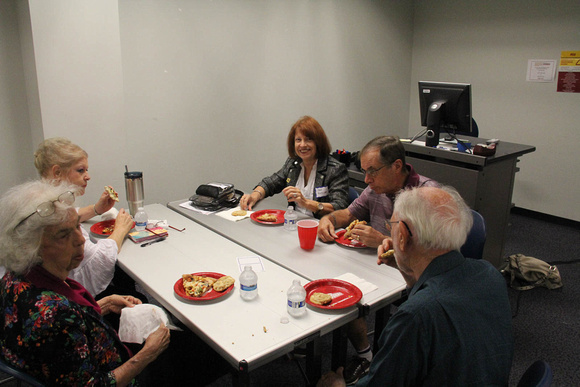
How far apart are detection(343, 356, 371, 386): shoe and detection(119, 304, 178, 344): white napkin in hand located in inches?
40.1

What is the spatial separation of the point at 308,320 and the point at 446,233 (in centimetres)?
61

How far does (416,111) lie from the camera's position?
5930 millimetres

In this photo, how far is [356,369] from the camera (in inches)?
87.1

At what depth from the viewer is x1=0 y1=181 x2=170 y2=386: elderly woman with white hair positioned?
1.24m

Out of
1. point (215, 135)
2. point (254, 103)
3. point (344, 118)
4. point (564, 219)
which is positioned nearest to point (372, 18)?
point (344, 118)

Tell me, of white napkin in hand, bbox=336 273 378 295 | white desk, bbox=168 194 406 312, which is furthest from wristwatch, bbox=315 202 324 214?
white napkin in hand, bbox=336 273 378 295

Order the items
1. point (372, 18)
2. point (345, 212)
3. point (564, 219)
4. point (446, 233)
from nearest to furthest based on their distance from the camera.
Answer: point (446, 233)
point (345, 212)
point (564, 219)
point (372, 18)

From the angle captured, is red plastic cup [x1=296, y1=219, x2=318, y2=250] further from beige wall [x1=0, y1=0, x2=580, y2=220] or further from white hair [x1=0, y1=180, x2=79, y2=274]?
beige wall [x1=0, y1=0, x2=580, y2=220]

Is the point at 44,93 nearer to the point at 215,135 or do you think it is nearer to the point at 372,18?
the point at 215,135

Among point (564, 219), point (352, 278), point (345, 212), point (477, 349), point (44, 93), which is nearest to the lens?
point (477, 349)

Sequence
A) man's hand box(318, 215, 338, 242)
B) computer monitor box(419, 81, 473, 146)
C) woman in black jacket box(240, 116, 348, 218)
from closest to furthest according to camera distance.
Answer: man's hand box(318, 215, 338, 242) → woman in black jacket box(240, 116, 348, 218) → computer monitor box(419, 81, 473, 146)

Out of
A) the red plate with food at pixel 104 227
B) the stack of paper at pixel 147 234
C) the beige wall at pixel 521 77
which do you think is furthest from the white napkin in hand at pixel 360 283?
the beige wall at pixel 521 77


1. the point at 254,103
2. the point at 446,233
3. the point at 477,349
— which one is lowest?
the point at 477,349

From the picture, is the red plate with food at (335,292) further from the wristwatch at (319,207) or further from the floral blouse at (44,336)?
the wristwatch at (319,207)
